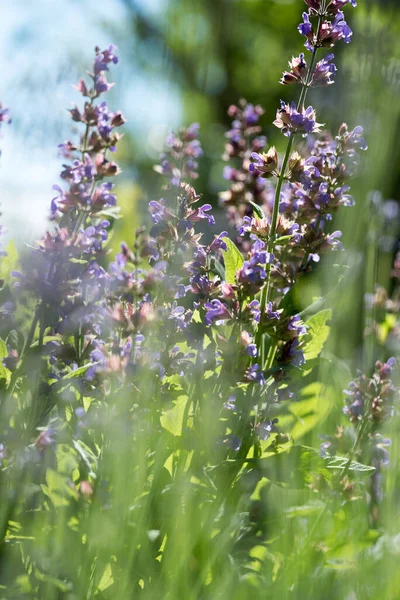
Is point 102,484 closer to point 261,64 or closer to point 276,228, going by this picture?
point 276,228

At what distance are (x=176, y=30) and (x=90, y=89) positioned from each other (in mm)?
328

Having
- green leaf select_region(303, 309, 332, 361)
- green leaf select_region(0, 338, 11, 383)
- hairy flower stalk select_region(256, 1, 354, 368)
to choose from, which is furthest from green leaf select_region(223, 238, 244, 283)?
green leaf select_region(0, 338, 11, 383)

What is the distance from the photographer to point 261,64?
5.71 meters

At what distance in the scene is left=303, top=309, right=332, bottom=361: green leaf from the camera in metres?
0.75

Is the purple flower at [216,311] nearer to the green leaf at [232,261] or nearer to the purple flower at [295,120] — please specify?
the green leaf at [232,261]

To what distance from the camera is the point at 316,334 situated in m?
0.76

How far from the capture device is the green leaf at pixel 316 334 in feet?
2.47

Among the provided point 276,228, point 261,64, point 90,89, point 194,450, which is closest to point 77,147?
point 90,89

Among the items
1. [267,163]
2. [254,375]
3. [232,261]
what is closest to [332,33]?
[267,163]

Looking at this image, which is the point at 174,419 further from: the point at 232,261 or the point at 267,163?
the point at 267,163

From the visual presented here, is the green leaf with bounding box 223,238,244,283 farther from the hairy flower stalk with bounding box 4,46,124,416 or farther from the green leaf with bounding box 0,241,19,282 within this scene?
the green leaf with bounding box 0,241,19,282

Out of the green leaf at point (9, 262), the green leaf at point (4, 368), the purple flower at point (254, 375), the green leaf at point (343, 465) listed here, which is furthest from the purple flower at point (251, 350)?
the green leaf at point (9, 262)

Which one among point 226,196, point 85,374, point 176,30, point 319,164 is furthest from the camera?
point 226,196

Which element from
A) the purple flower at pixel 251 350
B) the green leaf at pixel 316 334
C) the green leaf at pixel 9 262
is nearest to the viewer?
the purple flower at pixel 251 350
